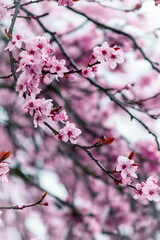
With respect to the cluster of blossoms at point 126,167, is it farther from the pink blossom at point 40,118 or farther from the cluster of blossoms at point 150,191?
the pink blossom at point 40,118

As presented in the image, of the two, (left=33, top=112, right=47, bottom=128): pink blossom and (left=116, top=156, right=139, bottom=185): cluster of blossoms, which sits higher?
(left=116, top=156, right=139, bottom=185): cluster of blossoms

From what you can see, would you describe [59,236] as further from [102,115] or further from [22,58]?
[22,58]

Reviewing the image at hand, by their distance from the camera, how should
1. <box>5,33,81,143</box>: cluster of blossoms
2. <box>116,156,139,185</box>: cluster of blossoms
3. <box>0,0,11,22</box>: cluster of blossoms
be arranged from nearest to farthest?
<box>5,33,81,143</box>: cluster of blossoms < <box>116,156,139,185</box>: cluster of blossoms < <box>0,0,11,22</box>: cluster of blossoms

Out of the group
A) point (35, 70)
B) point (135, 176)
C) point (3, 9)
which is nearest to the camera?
point (35, 70)

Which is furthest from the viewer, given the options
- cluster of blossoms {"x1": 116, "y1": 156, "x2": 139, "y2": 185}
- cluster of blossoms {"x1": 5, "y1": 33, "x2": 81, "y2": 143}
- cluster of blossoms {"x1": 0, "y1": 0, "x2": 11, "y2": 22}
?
cluster of blossoms {"x1": 0, "y1": 0, "x2": 11, "y2": 22}

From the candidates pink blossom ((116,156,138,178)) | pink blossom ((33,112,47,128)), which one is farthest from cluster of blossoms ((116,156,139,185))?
pink blossom ((33,112,47,128))

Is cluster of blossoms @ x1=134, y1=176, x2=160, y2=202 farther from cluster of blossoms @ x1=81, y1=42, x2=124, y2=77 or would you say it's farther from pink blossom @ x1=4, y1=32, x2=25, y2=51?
pink blossom @ x1=4, y1=32, x2=25, y2=51

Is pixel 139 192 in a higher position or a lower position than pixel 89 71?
lower

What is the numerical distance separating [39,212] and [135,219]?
7.97 ft

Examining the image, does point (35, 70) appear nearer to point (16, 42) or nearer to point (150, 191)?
point (16, 42)

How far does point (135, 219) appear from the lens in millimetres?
6641

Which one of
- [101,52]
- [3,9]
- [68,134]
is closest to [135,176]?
[68,134]

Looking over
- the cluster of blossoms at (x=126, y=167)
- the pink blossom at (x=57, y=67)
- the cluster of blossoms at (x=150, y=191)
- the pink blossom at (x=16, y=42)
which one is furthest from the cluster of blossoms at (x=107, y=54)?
the cluster of blossoms at (x=150, y=191)

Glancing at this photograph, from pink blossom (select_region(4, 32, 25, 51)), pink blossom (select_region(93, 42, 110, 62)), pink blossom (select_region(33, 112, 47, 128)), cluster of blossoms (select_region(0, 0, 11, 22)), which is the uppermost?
cluster of blossoms (select_region(0, 0, 11, 22))
